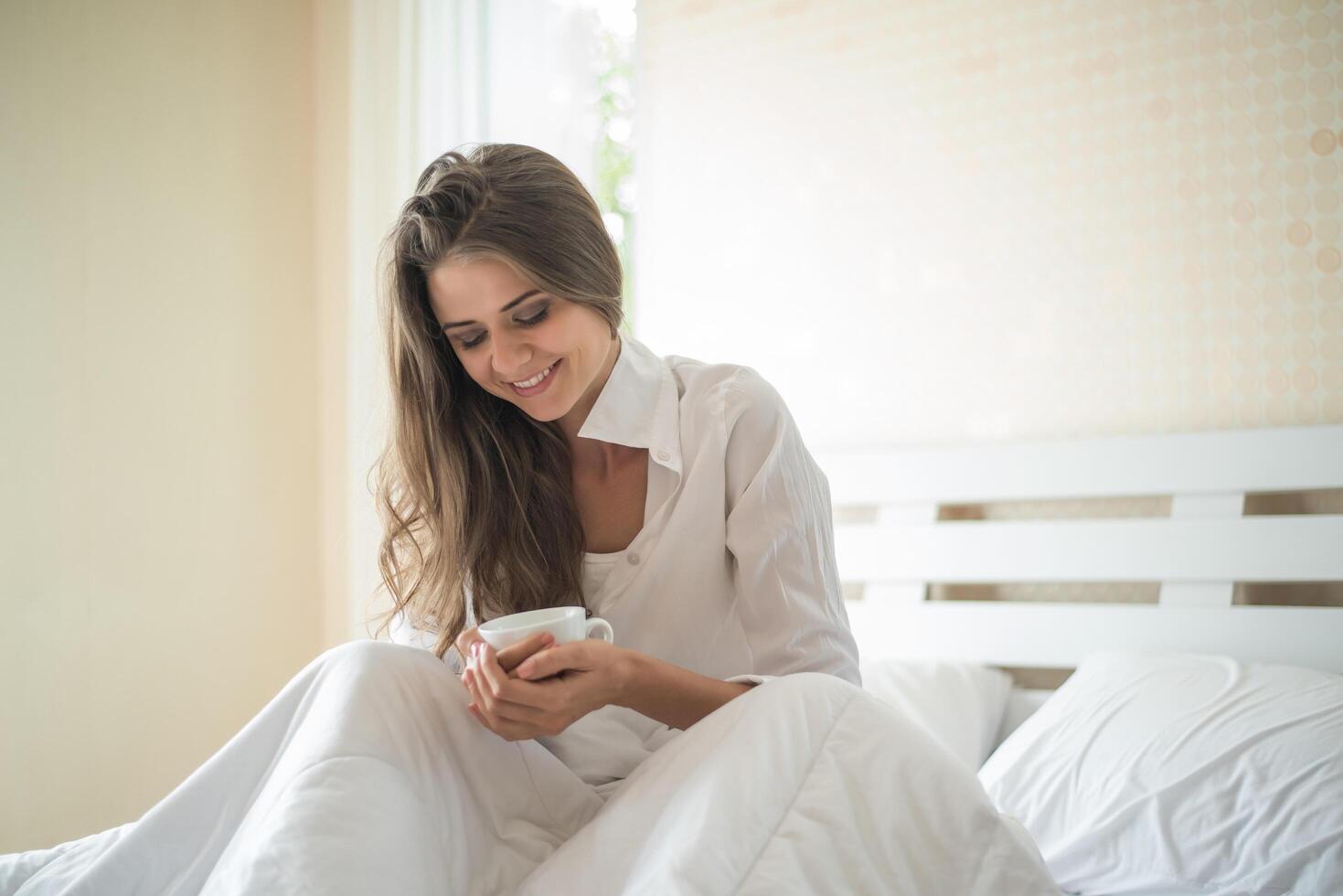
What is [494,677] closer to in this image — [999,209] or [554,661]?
[554,661]

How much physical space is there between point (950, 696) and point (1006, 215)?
3.20ft

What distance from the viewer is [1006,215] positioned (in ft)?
7.23

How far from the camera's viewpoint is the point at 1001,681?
2012 mm

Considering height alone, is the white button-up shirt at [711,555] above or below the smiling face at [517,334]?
below

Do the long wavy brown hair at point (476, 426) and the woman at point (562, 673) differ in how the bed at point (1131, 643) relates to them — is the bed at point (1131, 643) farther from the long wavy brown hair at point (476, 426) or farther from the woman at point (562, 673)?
the long wavy brown hair at point (476, 426)

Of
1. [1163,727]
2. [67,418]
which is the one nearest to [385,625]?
[1163,727]

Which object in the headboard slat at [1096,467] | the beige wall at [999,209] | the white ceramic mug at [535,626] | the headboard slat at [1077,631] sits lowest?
the headboard slat at [1077,631]

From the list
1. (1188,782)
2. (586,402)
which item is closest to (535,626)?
(586,402)

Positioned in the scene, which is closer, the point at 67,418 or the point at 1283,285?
the point at 1283,285

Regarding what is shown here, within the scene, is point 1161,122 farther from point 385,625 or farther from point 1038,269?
point 385,625

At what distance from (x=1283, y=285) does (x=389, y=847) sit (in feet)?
5.78

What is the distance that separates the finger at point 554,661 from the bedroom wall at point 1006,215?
1.35 m

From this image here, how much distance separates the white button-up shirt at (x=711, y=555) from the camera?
1244mm

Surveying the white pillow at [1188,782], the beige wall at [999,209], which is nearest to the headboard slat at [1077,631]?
the white pillow at [1188,782]
